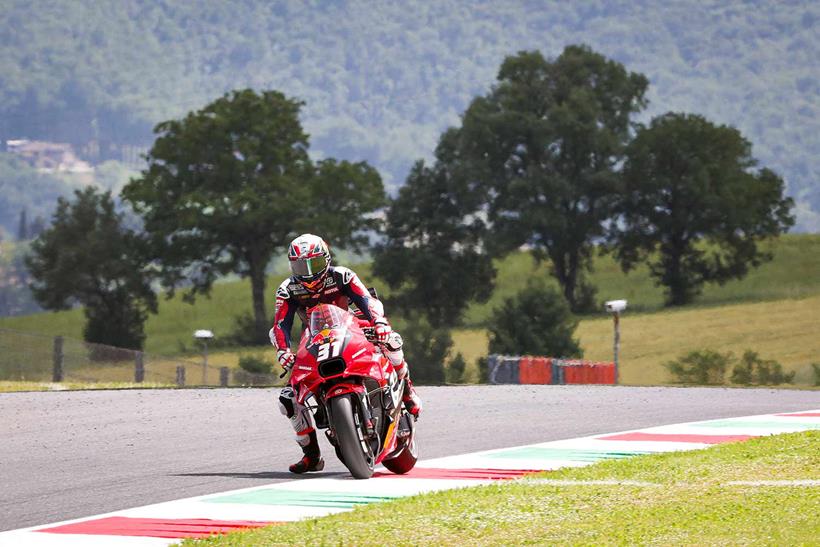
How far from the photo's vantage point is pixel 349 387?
11.5 meters

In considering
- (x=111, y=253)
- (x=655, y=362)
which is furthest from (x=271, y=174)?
(x=655, y=362)

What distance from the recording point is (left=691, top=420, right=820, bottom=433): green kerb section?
53.9 feet

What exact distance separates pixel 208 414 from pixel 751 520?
10.9m

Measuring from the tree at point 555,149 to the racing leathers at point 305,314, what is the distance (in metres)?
81.7

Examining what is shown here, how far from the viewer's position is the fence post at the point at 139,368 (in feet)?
145

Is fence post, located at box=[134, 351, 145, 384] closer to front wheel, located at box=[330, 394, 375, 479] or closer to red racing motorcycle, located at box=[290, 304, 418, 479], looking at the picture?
red racing motorcycle, located at box=[290, 304, 418, 479]

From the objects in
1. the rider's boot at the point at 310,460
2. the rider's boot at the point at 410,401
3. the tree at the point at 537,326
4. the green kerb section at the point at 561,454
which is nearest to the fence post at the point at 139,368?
the tree at the point at 537,326

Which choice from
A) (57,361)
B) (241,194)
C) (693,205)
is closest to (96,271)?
(241,194)

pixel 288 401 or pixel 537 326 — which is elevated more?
pixel 537 326

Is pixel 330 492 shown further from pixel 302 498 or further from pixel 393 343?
pixel 393 343

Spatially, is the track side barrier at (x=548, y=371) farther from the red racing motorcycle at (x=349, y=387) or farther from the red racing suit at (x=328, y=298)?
the red racing motorcycle at (x=349, y=387)

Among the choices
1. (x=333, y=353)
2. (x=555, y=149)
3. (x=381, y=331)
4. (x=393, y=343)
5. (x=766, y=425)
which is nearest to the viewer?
(x=333, y=353)

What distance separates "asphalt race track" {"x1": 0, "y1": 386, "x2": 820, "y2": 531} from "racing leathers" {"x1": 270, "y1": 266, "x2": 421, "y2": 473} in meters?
0.47

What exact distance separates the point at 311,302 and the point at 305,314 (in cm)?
13
